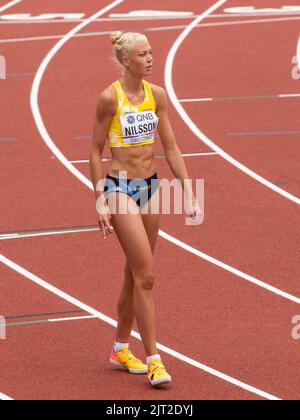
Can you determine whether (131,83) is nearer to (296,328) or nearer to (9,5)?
(296,328)

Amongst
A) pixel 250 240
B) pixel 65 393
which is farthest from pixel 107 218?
pixel 250 240

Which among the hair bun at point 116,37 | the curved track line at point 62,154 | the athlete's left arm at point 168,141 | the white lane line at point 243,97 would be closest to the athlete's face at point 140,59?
the hair bun at point 116,37

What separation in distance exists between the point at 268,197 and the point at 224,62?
237 inches

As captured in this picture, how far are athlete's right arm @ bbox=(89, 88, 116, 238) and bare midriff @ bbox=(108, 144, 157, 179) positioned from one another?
105 millimetres

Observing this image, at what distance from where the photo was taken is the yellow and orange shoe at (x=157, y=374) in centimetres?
834

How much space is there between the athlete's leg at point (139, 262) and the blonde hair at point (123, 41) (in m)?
0.94

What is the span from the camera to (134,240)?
8328mm

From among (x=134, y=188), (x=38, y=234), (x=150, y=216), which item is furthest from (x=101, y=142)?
(x=38, y=234)

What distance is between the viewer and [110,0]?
22.7 metres

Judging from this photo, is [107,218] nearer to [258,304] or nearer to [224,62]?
[258,304]

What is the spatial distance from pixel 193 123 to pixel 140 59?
285 inches

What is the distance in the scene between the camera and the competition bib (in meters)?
8.43

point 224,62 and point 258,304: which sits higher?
point 224,62
